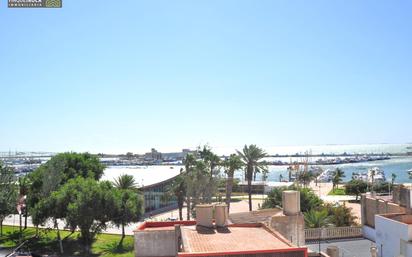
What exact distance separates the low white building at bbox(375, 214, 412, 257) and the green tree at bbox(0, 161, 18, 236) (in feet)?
130

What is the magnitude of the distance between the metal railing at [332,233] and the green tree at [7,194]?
34.1 metres

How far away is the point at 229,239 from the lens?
60.4ft

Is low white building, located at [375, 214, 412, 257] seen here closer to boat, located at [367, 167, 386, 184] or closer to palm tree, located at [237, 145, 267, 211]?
palm tree, located at [237, 145, 267, 211]

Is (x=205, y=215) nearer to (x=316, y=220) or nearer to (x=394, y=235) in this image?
(x=394, y=235)

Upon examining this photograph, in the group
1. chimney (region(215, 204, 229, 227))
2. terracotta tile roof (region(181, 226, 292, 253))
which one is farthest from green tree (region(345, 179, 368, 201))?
chimney (region(215, 204, 229, 227))

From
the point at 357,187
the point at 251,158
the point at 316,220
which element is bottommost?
the point at 357,187

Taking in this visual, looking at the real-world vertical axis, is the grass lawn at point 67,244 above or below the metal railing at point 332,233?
below

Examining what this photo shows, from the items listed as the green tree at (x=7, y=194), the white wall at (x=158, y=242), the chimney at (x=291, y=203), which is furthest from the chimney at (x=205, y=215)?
the green tree at (x=7, y=194)

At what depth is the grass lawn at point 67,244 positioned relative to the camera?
44.4 meters

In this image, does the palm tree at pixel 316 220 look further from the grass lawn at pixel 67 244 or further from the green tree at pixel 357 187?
the green tree at pixel 357 187

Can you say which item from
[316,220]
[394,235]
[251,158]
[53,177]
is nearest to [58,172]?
[53,177]

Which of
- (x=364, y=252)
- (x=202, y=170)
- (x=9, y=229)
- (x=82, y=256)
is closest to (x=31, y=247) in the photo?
(x=82, y=256)

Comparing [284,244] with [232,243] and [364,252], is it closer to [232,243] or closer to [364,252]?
[232,243]

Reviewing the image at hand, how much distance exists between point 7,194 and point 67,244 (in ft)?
32.2
